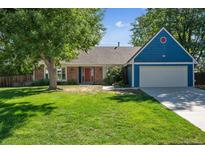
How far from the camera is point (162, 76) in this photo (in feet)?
87.6

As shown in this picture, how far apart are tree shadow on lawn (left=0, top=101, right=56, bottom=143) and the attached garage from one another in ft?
45.1

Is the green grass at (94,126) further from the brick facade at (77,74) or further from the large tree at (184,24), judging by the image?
the large tree at (184,24)

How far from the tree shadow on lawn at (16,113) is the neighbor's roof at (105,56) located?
19.1m

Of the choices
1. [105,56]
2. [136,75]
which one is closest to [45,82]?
[105,56]

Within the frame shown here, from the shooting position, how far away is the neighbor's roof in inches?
1318

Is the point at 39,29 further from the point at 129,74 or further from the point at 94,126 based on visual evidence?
the point at 129,74

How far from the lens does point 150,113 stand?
1186 centimetres

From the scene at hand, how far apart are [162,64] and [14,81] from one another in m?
15.1

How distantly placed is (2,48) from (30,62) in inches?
161

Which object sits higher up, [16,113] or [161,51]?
[161,51]

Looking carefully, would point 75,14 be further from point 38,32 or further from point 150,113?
point 150,113

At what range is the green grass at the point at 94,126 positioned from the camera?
8.54 metres
